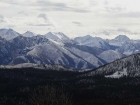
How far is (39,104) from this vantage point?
13388 centimetres

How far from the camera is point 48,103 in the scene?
13700cm

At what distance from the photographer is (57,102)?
148 m

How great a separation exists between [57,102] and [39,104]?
15563 mm

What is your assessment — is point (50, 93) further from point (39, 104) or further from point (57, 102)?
point (39, 104)

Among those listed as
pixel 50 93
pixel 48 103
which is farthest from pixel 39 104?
pixel 50 93

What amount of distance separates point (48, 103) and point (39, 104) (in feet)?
15.1

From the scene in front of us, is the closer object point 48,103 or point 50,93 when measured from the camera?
point 48,103

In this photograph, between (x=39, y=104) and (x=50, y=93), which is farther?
(x=50, y=93)

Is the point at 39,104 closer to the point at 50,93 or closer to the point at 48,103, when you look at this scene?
the point at 48,103

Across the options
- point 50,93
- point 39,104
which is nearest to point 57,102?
point 50,93

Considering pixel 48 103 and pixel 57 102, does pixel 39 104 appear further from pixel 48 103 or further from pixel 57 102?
pixel 57 102

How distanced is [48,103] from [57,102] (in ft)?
37.5

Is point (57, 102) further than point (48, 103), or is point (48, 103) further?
point (57, 102)

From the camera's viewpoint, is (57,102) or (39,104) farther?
(57,102)
